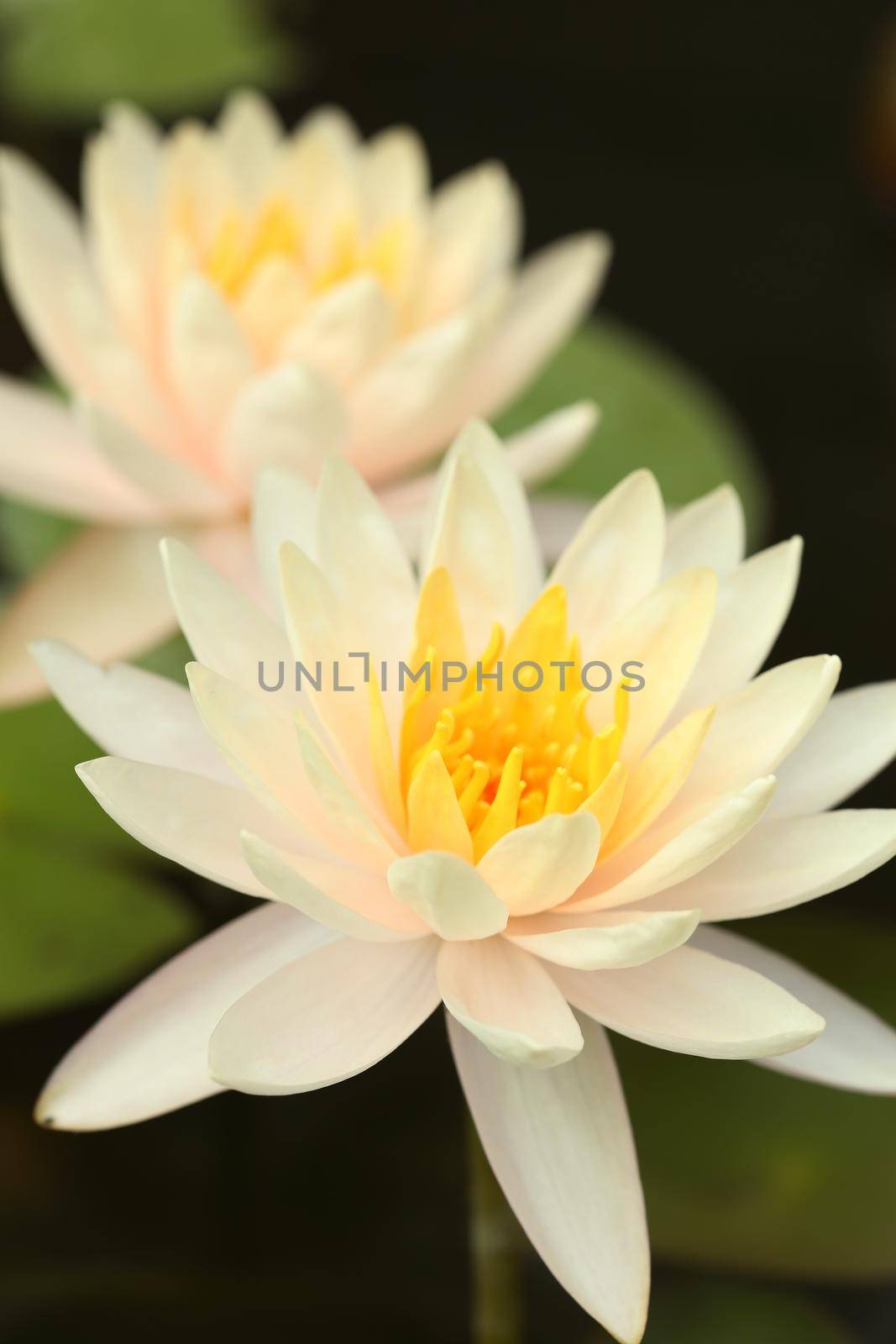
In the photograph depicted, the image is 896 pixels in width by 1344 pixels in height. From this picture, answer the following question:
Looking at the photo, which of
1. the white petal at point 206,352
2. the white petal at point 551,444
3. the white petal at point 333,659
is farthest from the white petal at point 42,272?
the white petal at point 333,659

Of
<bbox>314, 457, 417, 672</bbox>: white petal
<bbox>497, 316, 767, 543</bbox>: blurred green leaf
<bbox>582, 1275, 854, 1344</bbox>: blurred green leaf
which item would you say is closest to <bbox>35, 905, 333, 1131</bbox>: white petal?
<bbox>314, 457, 417, 672</bbox>: white petal

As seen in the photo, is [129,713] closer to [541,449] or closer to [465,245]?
[541,449]

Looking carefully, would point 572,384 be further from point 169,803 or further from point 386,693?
point 169,803

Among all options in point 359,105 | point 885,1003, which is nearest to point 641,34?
point 359,105

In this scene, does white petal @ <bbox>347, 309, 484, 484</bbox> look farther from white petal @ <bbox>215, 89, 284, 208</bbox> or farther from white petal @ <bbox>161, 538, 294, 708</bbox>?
white petal @ <bbox>161, 538, 294, 708</bbox>

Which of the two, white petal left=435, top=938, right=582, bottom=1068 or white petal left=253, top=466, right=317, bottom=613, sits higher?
white petal left=253, top=466, right=317, bottom=613

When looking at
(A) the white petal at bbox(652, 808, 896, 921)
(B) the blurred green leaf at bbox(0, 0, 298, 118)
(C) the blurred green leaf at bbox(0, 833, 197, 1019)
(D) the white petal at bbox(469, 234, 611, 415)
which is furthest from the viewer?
(B) the blurred green leaf at bbox(0, 0, 298, 118)

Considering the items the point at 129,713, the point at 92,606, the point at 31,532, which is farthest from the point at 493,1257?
the point at 31,532

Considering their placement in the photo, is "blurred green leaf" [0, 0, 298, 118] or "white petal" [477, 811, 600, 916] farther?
"blurred green leaf" [0, 0, 298, 118]
